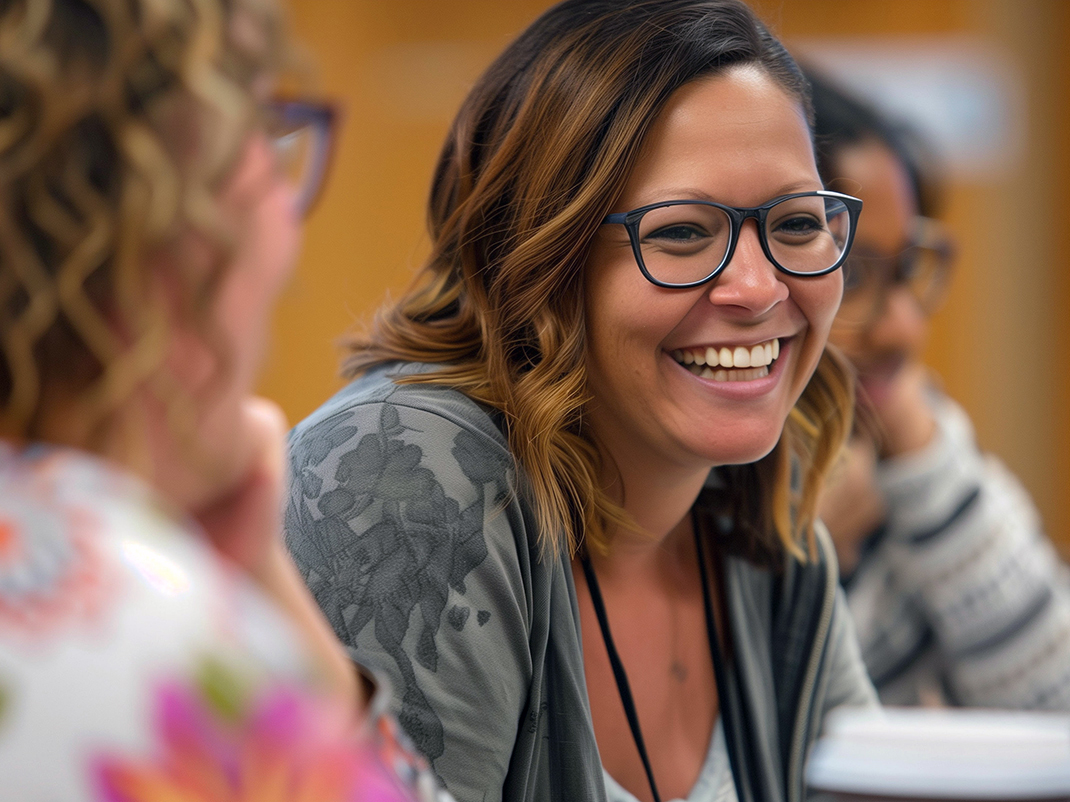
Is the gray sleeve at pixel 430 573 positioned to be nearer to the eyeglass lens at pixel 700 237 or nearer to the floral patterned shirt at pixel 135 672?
the eyeglass lens at pixel 700 237

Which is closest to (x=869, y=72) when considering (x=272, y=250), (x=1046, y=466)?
(x=1046, y=466)

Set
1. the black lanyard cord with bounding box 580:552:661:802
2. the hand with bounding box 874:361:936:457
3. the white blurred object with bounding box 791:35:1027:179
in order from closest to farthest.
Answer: the black lanyard cord with bounding box 580:552:661:802 < the hand with bounding box 874:361:936:457 < the white blurred object with bounding box 791:35:1027:179

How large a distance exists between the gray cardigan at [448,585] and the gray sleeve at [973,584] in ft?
3.52

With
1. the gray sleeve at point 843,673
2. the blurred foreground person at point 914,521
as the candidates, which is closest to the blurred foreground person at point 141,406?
the gray sleeve at point 843,673

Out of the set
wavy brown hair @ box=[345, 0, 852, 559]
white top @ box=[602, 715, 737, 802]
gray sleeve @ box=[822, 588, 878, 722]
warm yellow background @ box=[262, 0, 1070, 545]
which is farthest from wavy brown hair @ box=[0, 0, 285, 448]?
warm yellow background @ box=[262, 0, 1070, 545]

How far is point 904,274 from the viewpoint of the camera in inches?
88.4

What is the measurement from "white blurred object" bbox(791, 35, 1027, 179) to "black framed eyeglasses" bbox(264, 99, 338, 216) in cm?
476

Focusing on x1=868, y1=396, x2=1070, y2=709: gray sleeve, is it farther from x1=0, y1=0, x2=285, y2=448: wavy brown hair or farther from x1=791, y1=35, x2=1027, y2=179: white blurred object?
x1=791, y1=35, x2=1027, y2=179: white blurred object

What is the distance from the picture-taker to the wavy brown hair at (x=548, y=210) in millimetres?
1294

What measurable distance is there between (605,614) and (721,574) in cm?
25

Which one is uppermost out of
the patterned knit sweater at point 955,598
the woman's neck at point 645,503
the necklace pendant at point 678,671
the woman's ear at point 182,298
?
the woman's ear at point 182,298

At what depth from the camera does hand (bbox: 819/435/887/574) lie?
223cm

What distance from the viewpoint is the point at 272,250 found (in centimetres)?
67

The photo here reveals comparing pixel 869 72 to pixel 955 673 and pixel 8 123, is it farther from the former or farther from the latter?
pixel 8 123
